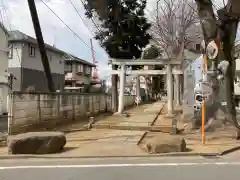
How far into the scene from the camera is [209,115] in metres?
17.3

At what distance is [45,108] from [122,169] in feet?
35.6

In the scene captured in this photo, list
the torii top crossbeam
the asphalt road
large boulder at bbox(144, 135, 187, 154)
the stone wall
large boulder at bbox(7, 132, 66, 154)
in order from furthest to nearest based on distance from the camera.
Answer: the torii top crossbeam < the stone wall < large boulder at bbox(144, 135, 187, 154) < large boulder at bbox(7, 132, 66, 154) < the asphalt road

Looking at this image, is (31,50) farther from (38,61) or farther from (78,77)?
(78,77)

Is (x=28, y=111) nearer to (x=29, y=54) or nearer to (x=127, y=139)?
(x=127, y=139)

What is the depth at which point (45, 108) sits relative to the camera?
19594 mm

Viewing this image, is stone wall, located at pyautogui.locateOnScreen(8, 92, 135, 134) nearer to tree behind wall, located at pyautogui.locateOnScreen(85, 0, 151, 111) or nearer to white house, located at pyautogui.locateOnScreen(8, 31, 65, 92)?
tree behind wall, located at pyautogui.locateOnScreen(85, 0, 151, 111)

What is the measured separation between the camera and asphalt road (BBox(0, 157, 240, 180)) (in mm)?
8531

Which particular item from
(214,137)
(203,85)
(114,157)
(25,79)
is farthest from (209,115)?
(25,79)

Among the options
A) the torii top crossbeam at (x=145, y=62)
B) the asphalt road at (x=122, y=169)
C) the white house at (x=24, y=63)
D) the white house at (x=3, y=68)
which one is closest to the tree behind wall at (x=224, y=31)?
the asphalt road at (x=122, y=169)

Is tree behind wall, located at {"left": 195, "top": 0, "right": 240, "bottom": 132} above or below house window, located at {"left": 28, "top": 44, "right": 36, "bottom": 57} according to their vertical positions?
below

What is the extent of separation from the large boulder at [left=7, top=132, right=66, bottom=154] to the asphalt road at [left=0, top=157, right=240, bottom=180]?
2.67 feet

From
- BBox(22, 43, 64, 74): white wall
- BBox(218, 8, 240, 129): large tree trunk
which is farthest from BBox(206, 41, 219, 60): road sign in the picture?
BBox(22, 43, 64, 74): white wall

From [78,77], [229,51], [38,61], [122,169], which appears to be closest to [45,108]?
[229,51]

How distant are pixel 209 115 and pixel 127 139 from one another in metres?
4.28
